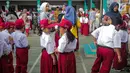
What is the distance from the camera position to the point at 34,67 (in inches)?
407

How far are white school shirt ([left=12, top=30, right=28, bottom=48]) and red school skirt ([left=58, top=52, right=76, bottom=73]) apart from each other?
160 cm

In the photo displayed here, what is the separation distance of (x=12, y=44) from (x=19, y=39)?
289 millimetres

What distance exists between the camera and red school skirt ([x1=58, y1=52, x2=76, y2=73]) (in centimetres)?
690

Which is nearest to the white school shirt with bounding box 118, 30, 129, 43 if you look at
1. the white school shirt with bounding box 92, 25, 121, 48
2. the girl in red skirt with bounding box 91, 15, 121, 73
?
the girl in red skirt with bounding box 91, 15, 121, 73

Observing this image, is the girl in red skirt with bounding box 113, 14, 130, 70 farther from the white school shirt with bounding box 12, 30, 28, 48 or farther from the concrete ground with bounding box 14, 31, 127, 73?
the white school shirt with bounding box 12, 30, 28, 48

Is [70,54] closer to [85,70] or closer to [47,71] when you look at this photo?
[47,71]

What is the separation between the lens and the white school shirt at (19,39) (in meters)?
8.20

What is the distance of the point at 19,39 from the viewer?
823 centimetres

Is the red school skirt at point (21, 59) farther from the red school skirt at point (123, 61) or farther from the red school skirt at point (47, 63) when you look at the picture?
the red school skirt at point (123, 61)

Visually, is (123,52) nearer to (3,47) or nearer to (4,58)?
(4,58)

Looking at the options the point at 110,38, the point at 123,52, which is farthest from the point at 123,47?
the point at 110,38

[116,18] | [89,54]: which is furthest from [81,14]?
[116,18]

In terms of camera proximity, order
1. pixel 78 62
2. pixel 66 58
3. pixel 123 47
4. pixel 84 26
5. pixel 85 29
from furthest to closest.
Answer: pixel 84 26 < pixel 85 29 < pixel 78 62 < pixel 123 47 < pixel 66 58

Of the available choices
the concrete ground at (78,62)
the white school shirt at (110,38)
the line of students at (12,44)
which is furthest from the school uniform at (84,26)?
the white school shirt at (110,38)
